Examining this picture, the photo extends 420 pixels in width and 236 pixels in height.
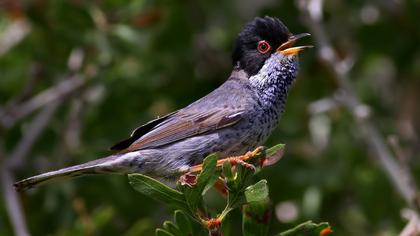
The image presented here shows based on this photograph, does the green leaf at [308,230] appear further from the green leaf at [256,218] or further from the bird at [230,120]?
the bird at [230,120]

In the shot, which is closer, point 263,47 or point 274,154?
point 274,154

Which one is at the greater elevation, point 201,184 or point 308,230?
point 201,184

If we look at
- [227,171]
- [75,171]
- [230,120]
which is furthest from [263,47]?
[227,171]

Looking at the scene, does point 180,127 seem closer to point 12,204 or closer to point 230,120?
point 230,120

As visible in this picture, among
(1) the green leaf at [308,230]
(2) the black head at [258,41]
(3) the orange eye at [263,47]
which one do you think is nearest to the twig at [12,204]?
(2) the black head at [258,41]

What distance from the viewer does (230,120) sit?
15.3 ft

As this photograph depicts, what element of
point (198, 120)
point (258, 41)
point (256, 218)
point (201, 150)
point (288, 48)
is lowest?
point (256, 218)

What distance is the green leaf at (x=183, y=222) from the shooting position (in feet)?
11.6

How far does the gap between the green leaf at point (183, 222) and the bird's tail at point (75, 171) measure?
0.97 metres

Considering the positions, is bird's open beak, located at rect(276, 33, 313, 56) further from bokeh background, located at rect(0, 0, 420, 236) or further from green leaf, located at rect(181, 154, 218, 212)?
green leaf, located at rect(181, 154, 218, 212)

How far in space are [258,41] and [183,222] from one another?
1.64m

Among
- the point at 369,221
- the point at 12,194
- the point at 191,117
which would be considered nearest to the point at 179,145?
the point at 191,117

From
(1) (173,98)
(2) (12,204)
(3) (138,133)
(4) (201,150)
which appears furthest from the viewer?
(1) (173,98)

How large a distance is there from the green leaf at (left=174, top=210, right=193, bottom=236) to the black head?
1.57 metres
